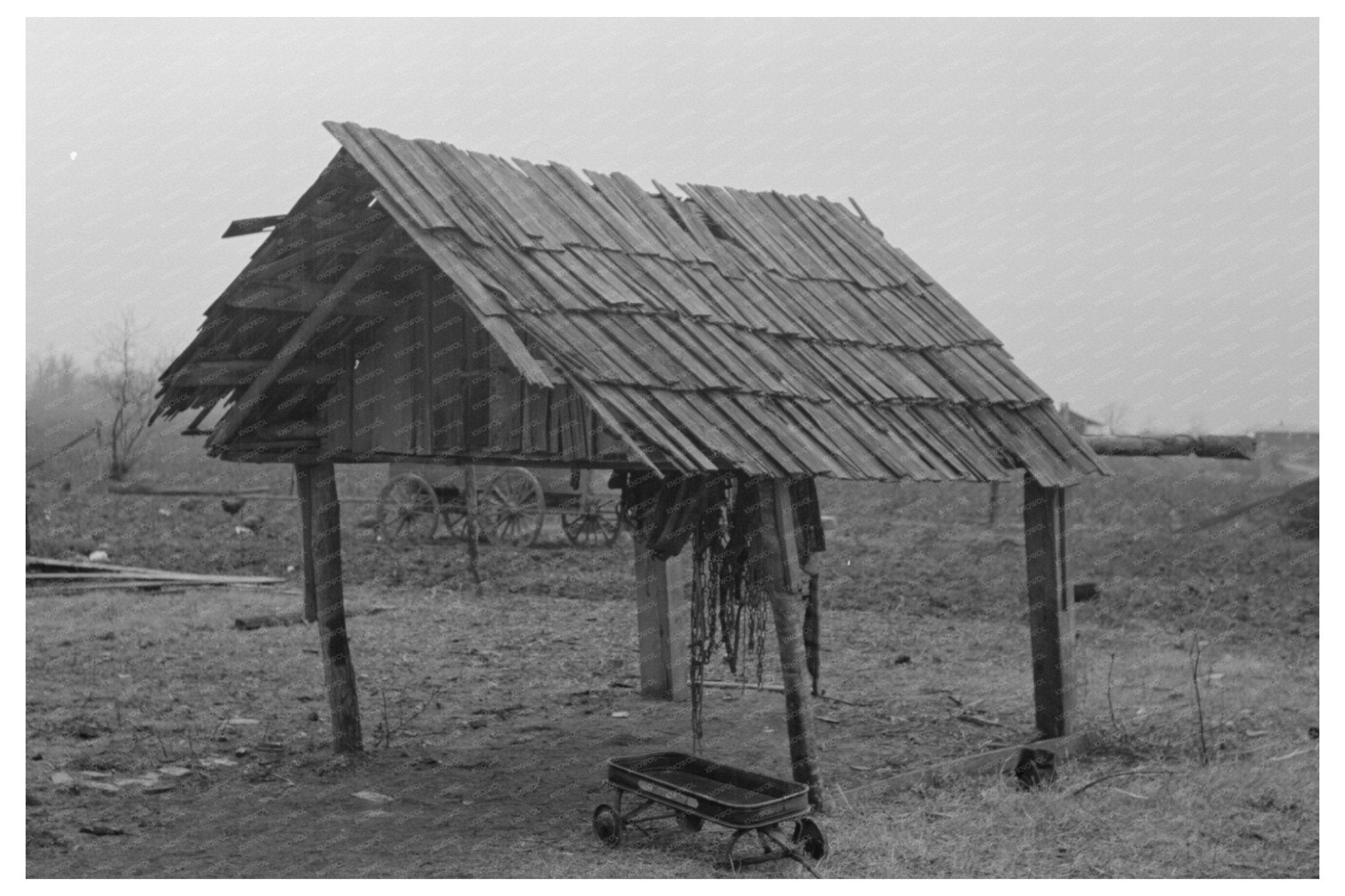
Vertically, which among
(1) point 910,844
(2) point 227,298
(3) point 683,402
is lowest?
(1) point 910,844

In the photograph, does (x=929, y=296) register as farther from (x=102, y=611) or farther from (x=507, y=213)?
(x=102, y=611)

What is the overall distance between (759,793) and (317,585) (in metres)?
4.19

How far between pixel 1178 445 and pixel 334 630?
730cm

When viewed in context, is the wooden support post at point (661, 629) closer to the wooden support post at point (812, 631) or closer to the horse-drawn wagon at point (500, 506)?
the wooden support post at point (812, 631)

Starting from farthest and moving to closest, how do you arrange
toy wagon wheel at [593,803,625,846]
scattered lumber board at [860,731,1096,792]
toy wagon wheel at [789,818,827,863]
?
scattered lumber board at [860,731,1096,792]
toy wagon wheel at [593,803,625,846]
toy wagon wheel at [789,818,827,863]

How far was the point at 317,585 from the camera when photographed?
1004cm

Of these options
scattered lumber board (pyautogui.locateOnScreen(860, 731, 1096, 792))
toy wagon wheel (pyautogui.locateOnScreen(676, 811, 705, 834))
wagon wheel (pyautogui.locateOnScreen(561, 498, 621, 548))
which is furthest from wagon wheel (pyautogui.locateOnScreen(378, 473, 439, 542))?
toy wagon wheel (pyautogui.locateOnScreen(676, 811, 705, 834))

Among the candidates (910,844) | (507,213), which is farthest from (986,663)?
(507,213)

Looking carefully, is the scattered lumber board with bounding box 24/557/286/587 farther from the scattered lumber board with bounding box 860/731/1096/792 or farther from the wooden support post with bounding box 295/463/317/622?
the scattered lumber board with bounding box 860/731/1096/792

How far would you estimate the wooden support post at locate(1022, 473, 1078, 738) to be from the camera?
10.4 m

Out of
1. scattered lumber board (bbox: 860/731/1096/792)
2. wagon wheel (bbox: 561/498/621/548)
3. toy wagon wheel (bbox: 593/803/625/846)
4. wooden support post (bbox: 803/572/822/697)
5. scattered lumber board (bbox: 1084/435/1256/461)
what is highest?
scattered lumber board (bbox: 1084/435/1256/461)

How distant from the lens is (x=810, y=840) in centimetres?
723

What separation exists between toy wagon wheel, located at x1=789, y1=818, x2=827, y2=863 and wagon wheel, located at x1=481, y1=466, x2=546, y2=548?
1468cm

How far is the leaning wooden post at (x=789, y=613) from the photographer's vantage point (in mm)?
7762
